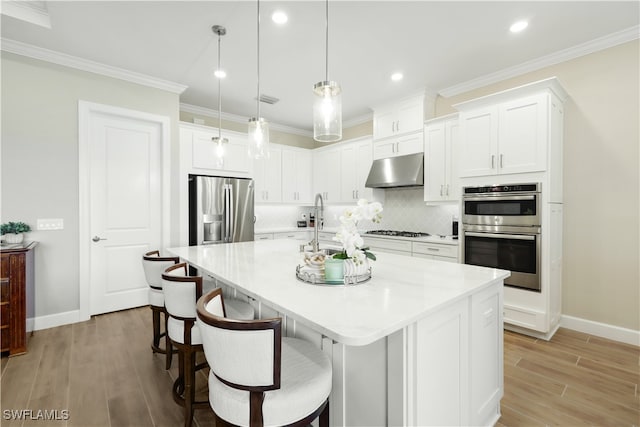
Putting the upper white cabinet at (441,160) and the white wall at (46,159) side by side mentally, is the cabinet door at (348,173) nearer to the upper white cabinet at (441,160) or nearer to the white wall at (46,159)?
the upper white cabinet at (441,160)

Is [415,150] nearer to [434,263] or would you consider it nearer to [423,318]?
[434,263]

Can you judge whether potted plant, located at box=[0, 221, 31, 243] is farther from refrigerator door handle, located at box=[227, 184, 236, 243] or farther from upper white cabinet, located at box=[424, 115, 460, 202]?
upper white cabinet, located at box=[424, 115, 460, 202]

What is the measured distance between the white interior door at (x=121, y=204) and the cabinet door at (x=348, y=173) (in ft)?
9.39

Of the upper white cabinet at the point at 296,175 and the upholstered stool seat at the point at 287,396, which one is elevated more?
the upper white cabinet at the point at 296,175

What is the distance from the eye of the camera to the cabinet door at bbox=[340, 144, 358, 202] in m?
5.09

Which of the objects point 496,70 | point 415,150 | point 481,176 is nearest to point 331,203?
point 415,150

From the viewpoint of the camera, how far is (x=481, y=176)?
323 centimetres

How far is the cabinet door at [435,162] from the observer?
3852 millimetres

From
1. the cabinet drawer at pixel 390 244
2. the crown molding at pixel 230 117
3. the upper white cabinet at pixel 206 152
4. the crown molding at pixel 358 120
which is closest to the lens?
the cabinet drawer at pixel 390 244

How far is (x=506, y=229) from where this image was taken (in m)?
3.06

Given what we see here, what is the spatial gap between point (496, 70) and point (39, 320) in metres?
5.77

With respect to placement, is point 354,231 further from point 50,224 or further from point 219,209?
point 50,224

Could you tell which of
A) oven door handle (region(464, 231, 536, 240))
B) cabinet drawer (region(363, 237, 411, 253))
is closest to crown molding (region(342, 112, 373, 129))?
cabinet drawer (region(363, 237, 411, 253))

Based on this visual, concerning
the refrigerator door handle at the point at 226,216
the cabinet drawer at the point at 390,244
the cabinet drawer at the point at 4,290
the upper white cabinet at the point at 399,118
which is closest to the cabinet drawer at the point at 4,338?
the cabinet drawer at the point at 4,290
